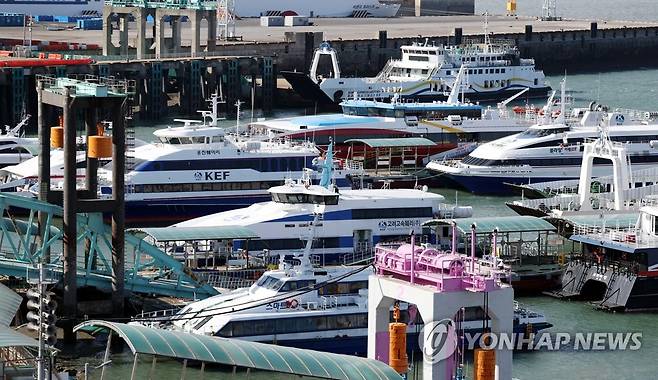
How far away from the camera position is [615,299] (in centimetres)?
4356

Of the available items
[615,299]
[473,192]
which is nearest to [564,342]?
[615,299]

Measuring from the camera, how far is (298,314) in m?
37.3

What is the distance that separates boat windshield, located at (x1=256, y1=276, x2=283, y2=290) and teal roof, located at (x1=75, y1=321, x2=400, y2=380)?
946 centimetres

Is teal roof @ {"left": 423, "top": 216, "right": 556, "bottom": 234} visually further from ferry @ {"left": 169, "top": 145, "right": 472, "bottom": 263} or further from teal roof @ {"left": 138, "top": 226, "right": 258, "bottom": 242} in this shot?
teal roof @ {"left": 138, "top": 226, "right": 258, "bottom": 242}

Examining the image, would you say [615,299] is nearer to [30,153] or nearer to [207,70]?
[30,153]

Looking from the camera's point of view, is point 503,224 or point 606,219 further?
point 606,219

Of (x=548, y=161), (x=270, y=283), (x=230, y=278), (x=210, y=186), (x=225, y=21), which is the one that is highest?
(x=225, y=21)

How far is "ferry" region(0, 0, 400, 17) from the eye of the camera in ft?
397

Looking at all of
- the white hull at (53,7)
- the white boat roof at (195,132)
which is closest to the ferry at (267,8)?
the white hull at (53,7)

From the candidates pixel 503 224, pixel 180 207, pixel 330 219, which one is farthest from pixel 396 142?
pixel 330 219

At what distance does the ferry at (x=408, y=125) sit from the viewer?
67062 millimetres

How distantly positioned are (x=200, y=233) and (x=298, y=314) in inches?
268

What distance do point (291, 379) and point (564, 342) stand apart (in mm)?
13885

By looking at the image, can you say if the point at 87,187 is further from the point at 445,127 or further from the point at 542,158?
the point at 445,127
